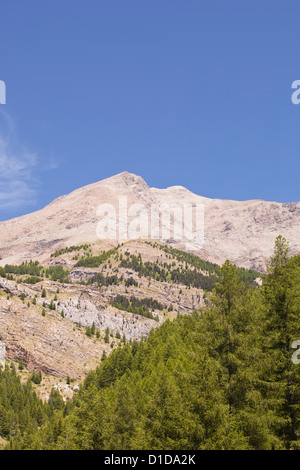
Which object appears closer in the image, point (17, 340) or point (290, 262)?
point (290, 262)

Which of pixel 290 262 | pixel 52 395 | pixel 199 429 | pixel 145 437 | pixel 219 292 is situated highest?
pixel 290 262

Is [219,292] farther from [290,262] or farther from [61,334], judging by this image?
[61,334]

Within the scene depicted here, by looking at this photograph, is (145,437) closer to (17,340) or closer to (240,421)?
(240,421)

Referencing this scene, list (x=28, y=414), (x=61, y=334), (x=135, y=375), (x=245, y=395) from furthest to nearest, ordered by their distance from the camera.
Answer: (x=61, y=334) → (x=28, y=414) → (x=135, y=375) → (x=245, y=395)

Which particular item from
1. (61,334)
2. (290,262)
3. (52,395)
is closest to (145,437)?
(290,262)

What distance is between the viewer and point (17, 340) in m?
168

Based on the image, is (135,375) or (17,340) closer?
(135,375)

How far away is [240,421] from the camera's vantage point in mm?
26062

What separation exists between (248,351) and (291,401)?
188 inches

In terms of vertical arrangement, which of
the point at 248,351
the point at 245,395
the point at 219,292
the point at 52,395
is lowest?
the point at 52,395

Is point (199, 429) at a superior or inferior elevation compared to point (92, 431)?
superior

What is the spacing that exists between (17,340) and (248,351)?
521ft
